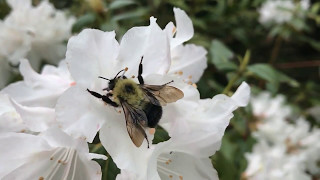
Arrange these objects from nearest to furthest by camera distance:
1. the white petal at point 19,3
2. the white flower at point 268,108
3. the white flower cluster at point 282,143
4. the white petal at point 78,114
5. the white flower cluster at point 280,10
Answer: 1. the white petal at point 78,114
2. the white petal at point 19,3
3. the white flower cluster at point 282,143
4. the white flower at point 268,108
5. the white flower cluster at point 280,10

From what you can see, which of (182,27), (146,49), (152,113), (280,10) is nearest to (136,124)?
(152,113)

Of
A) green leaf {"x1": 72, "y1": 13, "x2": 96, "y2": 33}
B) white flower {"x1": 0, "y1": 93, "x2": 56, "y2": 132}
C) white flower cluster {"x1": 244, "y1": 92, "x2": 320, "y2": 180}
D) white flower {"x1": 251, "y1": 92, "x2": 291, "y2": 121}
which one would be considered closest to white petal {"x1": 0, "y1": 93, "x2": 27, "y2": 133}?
white flower {"x1": 0, "y1": 93, "x2": 56, "y2": 132}

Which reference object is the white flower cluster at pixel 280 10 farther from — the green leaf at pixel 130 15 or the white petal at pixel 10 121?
the white petal at pixel 10 121

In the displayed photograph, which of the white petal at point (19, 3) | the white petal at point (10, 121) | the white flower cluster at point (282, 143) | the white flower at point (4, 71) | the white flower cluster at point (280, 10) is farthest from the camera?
the white flower cluster at point (280, 10)

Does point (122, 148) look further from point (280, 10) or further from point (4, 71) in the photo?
point (280, 10)

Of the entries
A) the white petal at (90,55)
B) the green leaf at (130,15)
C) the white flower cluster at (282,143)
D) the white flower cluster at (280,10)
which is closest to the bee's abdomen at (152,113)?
the white petal at (90,55)

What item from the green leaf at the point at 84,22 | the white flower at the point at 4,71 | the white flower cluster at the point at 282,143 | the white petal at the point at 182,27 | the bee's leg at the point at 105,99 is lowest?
the white flower cluster at the point at 282,143
